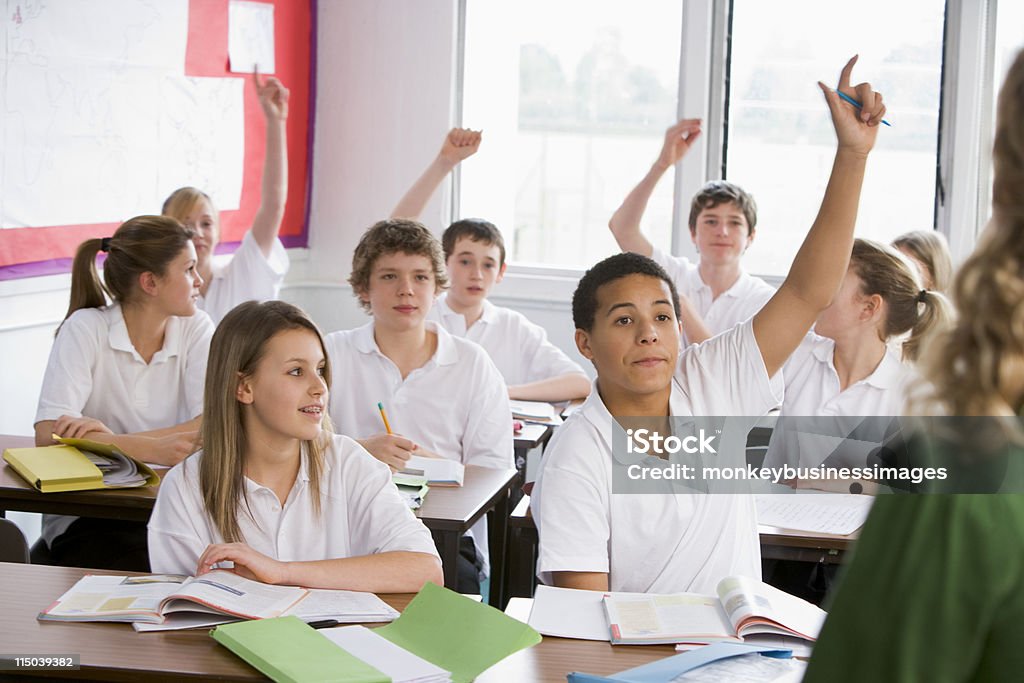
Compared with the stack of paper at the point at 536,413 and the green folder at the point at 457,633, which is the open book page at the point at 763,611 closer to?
the green folder at the point at 457,633

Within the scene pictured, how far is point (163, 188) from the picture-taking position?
4.46m

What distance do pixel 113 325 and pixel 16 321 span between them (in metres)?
0.73

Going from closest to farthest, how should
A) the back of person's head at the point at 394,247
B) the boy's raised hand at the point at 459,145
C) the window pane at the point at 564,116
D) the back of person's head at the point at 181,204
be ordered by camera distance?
the back of person's head at the point at 394,247 → the back of person's head at the point at 181,204 → the boy's raised hand at the point at 459,145 → the window pane at the point at 564,116

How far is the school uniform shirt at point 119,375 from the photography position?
10.0ft

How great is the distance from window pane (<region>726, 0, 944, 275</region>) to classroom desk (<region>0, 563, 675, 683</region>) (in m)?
4.29

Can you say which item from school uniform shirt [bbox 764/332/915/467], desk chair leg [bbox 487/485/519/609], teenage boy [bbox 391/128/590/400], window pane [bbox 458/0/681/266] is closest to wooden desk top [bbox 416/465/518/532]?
desk chair leg [bbox 487/485/519/609]

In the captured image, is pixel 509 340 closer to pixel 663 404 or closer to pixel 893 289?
pixel 893 289

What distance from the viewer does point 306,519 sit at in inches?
83.7

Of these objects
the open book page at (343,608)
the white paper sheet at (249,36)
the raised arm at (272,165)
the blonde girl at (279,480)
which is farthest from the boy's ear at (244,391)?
the white paper sheet at (249,36)

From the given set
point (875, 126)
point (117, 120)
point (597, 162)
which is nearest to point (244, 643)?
point (875, 126)

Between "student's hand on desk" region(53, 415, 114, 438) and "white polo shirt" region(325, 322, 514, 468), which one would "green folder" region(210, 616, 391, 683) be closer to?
"student's hand on desk" region(53, 415, 114, 438)

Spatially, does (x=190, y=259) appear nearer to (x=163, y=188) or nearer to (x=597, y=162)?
(x=163, y=188)

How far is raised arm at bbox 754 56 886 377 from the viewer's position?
71.9 inches

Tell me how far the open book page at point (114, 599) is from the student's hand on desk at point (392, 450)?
90 centimetres
